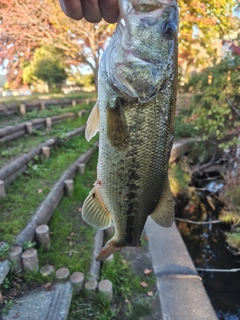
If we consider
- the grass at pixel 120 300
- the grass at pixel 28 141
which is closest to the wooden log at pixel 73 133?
the grass at pixel 28 141

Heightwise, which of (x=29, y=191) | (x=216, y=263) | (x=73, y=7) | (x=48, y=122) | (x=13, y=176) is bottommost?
(x=216, y=263)

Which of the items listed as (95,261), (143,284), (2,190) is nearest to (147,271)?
(143,284)

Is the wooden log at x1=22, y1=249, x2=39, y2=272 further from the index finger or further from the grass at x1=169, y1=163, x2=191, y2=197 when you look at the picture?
the grass at x1=169, y1=163, x2=191, y2=197

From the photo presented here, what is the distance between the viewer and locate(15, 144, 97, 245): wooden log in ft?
10.3

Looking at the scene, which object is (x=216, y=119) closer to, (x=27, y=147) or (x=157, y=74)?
(x=27, y=147)

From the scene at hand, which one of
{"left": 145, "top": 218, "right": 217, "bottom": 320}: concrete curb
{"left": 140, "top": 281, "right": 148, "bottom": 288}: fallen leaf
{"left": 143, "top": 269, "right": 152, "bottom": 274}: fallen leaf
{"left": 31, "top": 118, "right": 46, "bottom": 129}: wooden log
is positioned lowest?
{"left": 140, "top": 281, "right": 148, "bottom": 288}: fallen leaf

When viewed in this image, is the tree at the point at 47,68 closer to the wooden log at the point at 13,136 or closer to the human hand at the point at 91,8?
the wooden log at the point at 13,136

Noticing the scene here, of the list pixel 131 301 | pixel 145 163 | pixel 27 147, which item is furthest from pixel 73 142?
pixel 145 163

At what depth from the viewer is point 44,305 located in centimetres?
257

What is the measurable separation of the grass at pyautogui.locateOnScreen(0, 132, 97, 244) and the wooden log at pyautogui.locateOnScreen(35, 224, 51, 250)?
0.66ft

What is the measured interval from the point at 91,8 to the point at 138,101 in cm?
46

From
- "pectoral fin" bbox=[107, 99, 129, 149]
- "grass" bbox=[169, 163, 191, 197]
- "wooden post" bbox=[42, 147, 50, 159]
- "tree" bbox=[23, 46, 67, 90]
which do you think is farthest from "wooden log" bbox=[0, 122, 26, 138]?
"tree" bbox=[23, 46, 67, 90]

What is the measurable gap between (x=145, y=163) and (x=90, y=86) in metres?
21.0

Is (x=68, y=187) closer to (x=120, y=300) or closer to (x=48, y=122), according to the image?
(x=120, y=300)
